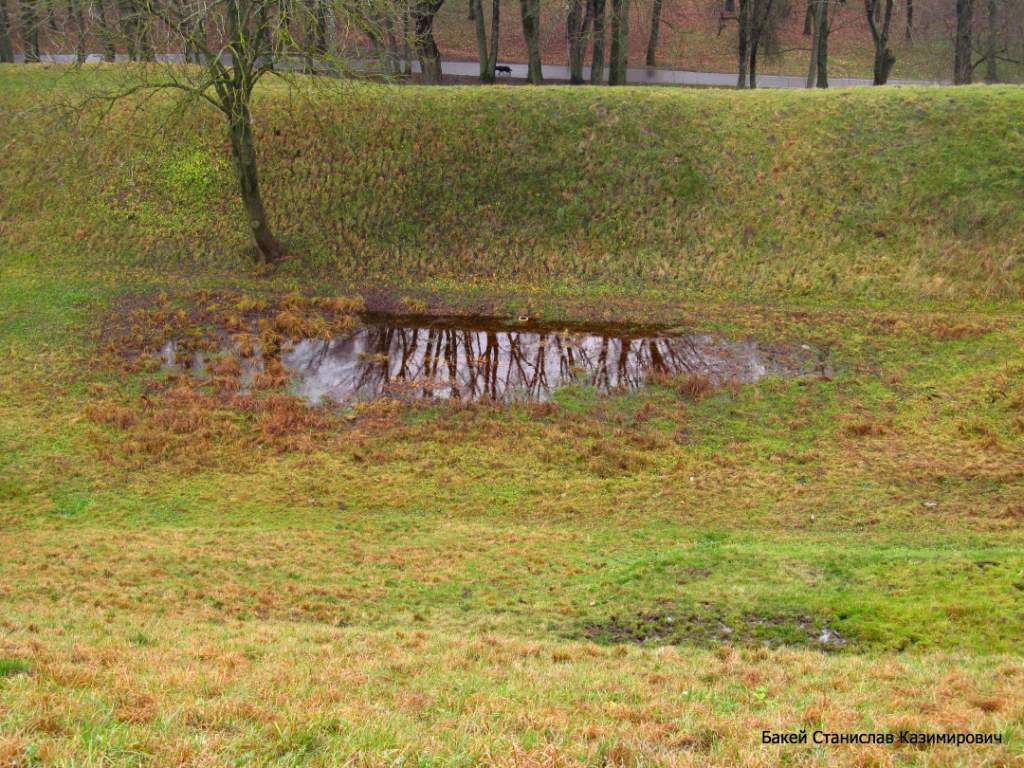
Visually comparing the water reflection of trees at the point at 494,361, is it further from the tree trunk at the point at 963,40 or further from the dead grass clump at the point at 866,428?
the tree trunk at the point at 963,40

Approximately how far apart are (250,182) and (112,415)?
1056 cm

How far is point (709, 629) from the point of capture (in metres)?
11.5

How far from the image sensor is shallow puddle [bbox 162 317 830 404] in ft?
69.5

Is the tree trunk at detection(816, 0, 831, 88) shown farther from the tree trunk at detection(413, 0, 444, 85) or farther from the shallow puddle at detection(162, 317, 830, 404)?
the shallow puddle at detection(162, 317, 830, 404)

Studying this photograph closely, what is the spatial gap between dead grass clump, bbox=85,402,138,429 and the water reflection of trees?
451cm

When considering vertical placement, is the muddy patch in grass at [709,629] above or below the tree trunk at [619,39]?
below

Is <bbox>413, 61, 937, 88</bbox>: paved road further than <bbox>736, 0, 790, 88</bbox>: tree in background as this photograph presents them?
Yes

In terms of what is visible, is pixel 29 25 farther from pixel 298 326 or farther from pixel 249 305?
pixel 298 326

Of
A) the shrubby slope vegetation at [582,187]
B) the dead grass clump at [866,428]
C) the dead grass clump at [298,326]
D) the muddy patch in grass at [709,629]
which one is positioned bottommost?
the muddy patch in grass at [709,629]

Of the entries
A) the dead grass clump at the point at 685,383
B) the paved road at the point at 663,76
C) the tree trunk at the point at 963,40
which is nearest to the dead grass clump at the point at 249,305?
the dead grass clump at the point at 685,383

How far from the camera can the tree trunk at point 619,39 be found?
115 ft

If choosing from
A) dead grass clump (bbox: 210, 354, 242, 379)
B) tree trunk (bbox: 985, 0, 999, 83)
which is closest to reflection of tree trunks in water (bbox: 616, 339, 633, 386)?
dead grass clump (bbox: 210, 354, 242, 379)

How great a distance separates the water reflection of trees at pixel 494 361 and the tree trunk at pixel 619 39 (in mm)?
18501

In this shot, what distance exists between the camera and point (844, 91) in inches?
1268
